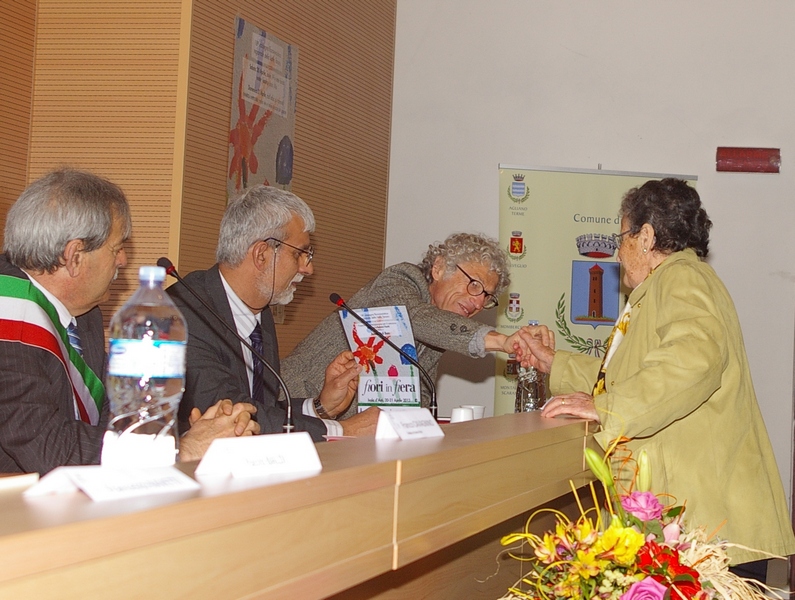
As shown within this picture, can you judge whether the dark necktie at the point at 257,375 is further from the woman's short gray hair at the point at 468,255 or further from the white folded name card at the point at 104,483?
the white folded name card at the point at 104,483

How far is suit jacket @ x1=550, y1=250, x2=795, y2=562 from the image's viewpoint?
2111mm

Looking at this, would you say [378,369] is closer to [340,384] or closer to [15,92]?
[340,384]

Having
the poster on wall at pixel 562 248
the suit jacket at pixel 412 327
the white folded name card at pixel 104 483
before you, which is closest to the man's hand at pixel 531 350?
the suit jacket at pixel 412 327

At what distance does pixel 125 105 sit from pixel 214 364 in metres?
1.76

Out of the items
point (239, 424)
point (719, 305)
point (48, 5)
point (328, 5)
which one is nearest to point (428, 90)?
point (328, 5)

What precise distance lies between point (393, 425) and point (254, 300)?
1389 millimetres

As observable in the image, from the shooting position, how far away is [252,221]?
2791 mm

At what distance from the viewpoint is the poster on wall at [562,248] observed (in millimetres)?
5234

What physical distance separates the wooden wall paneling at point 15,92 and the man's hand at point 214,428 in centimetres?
215

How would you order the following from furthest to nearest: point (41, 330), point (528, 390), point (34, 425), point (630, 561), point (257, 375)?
1. point (528, 390)
2. point (257, 375)
3. point (41, 330)
4. point (34, 425)
5. point (630, 561)

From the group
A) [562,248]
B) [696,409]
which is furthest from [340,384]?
[562,248]

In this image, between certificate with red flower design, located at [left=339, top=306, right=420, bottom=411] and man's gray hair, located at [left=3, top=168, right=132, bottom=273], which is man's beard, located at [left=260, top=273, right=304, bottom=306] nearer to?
certificate with red flower design, located at [left=339, top=306, right=420, bottom=411]

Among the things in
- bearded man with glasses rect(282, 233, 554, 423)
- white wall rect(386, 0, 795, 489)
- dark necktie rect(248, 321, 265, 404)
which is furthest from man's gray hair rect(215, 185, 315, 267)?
white wall rect(386, 0, 795, 489)

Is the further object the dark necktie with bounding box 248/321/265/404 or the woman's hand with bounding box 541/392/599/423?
the dark necktie with bounding box 248/321/265/404
